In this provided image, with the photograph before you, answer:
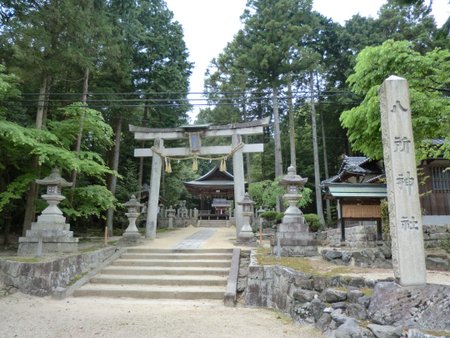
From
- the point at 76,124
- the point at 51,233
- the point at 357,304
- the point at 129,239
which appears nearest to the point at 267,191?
the point at 129,239

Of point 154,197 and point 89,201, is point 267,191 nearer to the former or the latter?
point 154,197

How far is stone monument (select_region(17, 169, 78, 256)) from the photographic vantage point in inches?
383

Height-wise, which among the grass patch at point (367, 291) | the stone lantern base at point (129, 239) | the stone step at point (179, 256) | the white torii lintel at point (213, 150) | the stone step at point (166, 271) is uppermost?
the white torii lintel at point (213, 150)

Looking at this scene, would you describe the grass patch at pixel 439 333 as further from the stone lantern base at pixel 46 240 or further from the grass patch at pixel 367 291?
the stone lantern base at pixel 46 240

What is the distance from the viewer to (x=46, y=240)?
9.84 m

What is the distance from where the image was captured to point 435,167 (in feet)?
49.4

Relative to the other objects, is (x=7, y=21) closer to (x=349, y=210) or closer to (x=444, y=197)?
(x=349, y=210)

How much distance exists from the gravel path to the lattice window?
11826 millimetres

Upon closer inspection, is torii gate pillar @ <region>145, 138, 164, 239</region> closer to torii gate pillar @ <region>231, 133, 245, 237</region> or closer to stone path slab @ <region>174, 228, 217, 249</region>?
stone path slab @ <region>174, 228, 217, 249</region>

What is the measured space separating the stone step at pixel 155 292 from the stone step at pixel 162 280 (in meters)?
0.22

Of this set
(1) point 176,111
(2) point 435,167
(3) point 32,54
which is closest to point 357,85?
(2) point 435,167

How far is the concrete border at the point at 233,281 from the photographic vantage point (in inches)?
286

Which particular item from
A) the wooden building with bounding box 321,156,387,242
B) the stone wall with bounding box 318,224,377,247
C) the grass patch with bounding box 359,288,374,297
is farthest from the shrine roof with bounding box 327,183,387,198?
the grass patch with bounding box 359,288,374,297

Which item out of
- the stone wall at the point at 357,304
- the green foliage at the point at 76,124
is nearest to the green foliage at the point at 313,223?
the green foliage at the point at 76,124
